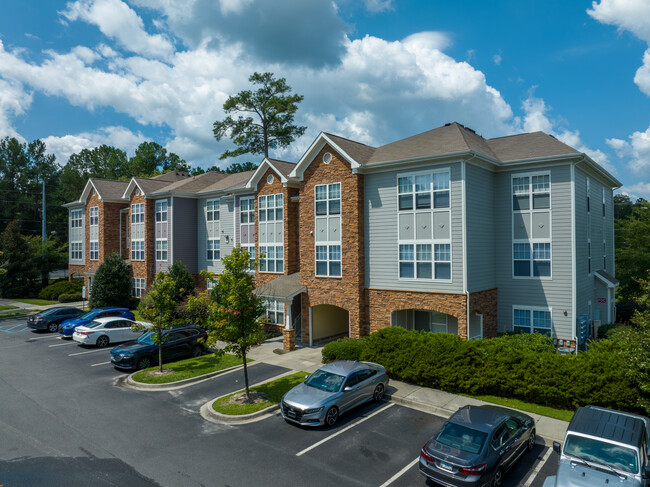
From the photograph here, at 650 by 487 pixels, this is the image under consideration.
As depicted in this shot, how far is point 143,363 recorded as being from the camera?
1852 centimetres

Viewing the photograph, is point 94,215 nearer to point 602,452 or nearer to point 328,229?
point 328,229

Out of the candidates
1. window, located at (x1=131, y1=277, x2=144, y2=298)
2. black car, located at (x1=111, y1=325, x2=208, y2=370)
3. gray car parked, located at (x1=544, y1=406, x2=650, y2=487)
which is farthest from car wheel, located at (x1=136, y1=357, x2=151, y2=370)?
window, located at (x1=131, y1=277, x2=144, y2=298)

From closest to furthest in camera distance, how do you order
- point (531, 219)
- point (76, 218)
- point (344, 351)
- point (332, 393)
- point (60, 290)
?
point (332, 393)
point (344, 351)
point (531, 219)
point (60, 290)
point (76, 218)

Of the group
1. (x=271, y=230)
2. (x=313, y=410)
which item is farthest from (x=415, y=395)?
(x=271, y=230)

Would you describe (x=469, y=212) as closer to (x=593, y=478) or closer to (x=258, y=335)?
(x=258, y=335)

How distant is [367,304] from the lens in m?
21.4

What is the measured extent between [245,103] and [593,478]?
47503 mm

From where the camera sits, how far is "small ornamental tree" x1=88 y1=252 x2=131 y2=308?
3188cm

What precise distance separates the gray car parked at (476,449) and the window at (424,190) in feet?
36.1

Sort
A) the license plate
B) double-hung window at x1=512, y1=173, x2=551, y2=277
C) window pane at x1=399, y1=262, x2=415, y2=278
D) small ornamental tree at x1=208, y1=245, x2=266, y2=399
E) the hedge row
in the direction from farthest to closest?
window pane at x1=399, y1=262, x2=415, y2=278
double-hung window at x1=512, y1=173, x2=551, y2=277
small ornamental tree at x1=208, y1=245, x2=266, y2=399
the hedge row
the license plate

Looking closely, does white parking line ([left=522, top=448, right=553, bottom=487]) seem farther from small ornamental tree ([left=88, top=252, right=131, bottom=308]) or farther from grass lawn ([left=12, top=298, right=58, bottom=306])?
grass lawn ([left=12, top=298, right=58, bottom=306])

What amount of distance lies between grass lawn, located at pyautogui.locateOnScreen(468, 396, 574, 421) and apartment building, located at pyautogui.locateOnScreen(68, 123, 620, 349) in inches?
158

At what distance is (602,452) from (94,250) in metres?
42.2

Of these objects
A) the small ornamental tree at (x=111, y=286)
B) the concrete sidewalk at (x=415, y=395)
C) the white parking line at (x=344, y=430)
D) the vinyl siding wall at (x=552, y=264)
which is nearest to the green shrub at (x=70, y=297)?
the small ornamental tree at (x=111, y=286)
